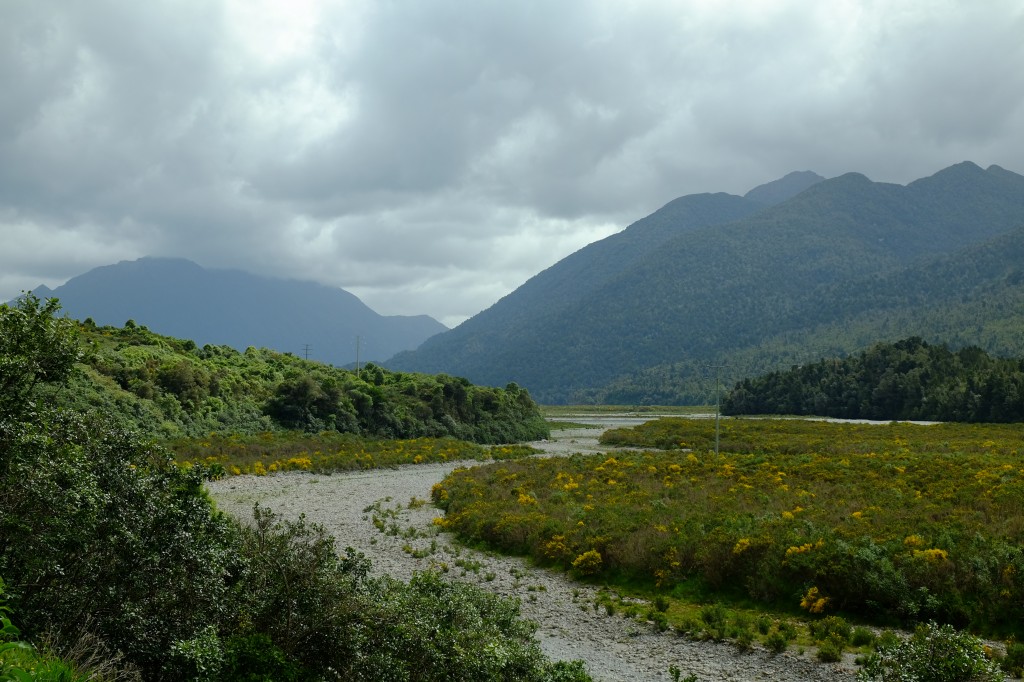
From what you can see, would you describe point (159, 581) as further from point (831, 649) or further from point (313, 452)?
point (313, 452)

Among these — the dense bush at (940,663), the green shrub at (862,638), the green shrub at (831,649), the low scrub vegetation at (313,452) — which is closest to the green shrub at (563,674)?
the dense bush at (940,663)

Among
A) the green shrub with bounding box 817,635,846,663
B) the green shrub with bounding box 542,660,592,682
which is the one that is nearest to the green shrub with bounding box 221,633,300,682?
the green shrub with bounding box 542,660,592,682

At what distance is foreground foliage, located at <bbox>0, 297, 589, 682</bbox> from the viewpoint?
8367 millimetres

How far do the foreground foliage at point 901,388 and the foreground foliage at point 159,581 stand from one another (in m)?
74.4

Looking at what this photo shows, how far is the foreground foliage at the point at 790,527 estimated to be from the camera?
14609 mm

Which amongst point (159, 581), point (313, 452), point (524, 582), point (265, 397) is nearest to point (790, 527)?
point (524, 582)

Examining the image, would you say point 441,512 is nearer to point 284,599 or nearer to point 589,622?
point 589,622

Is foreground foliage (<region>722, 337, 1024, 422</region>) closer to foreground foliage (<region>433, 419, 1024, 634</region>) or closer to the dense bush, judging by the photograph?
foreground foliage (<region>433, 419, 1024, 634</region>)

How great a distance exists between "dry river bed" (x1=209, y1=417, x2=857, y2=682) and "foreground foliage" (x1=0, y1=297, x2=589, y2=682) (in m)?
3.25

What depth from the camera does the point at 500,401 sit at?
70.6 metres

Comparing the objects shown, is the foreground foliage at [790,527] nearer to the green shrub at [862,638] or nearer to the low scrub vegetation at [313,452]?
the green shrub at [862,638]

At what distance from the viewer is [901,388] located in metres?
87.1

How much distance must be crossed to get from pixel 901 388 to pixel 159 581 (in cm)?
9372

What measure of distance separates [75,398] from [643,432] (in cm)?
4185
